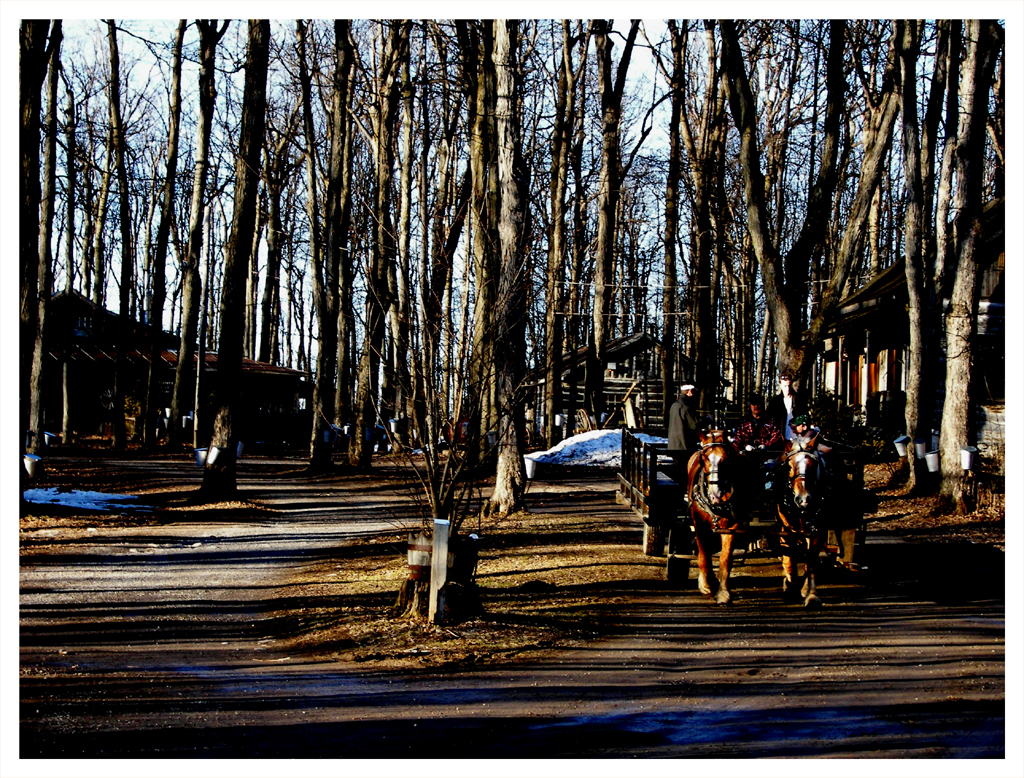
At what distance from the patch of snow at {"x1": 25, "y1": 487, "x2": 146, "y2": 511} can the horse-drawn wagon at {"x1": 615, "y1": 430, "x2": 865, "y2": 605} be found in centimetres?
1058

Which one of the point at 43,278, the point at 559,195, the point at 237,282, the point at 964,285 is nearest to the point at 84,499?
the point at 237,282

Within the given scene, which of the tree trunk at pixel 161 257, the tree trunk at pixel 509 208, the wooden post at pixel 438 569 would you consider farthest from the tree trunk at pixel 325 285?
the wooden post at pixel 438 569

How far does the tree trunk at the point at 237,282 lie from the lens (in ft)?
67.8

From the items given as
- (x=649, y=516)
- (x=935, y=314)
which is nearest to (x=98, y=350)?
(x=935, y=314)

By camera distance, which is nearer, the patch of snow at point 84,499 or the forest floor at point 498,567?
the forest floor at point 498,567

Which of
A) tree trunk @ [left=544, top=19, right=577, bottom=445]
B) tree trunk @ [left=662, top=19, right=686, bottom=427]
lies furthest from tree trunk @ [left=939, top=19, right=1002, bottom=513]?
tree trunk @ [left=662, top=19, right=686, bottom=427]

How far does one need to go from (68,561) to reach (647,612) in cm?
769

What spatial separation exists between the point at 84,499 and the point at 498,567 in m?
9.63

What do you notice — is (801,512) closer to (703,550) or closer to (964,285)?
(703,550)

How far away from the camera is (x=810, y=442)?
1149 cm

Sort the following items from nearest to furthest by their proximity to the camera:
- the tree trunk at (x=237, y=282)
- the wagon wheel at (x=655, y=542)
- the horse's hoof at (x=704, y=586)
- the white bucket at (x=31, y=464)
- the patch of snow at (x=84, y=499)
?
the horse's hoof at (x=704, y=586)
the wagon wheel at (x=655, y=542)
the white bucket at (x=31, y=464)
the patch of snow at (x=84, y=499)
the tree trunk at (x=237, y=282)

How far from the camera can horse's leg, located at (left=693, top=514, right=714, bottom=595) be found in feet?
37.8

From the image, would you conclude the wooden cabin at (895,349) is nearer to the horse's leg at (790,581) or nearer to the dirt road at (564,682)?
the horse's leg at (790,581)

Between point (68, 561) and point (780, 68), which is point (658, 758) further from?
point (780, 68)
